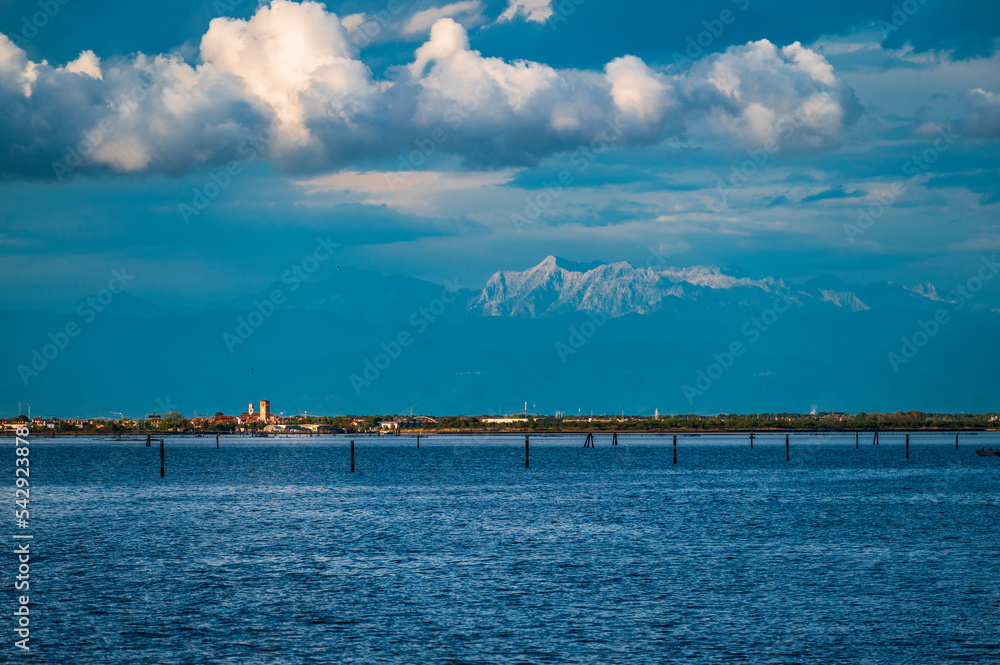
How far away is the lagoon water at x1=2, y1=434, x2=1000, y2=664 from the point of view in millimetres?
29234

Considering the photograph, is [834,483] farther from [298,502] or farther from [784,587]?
[784,587]

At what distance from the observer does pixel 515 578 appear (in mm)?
40875

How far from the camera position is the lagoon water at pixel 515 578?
1151 inches

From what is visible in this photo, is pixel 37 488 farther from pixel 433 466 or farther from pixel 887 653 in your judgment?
pixel 887 653

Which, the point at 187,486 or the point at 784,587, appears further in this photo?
the point at 187,486

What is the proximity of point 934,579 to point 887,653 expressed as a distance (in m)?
13.5

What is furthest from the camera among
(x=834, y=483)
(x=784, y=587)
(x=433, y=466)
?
(x=433, y=466)

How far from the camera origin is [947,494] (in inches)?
3388

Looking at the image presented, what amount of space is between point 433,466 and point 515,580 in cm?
10756

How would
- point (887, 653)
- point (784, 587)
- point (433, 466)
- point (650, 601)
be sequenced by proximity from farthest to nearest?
point (433, 466) < point (784, 587) < point (650, 601) < point (887, 653)

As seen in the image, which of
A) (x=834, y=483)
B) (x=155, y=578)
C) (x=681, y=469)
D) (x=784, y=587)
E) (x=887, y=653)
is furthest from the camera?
(x=681, y=469)

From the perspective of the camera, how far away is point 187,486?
102 metres

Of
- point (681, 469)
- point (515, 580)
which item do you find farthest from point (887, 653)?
point (681, 469)

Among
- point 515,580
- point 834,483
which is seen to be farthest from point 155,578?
point 834,483
